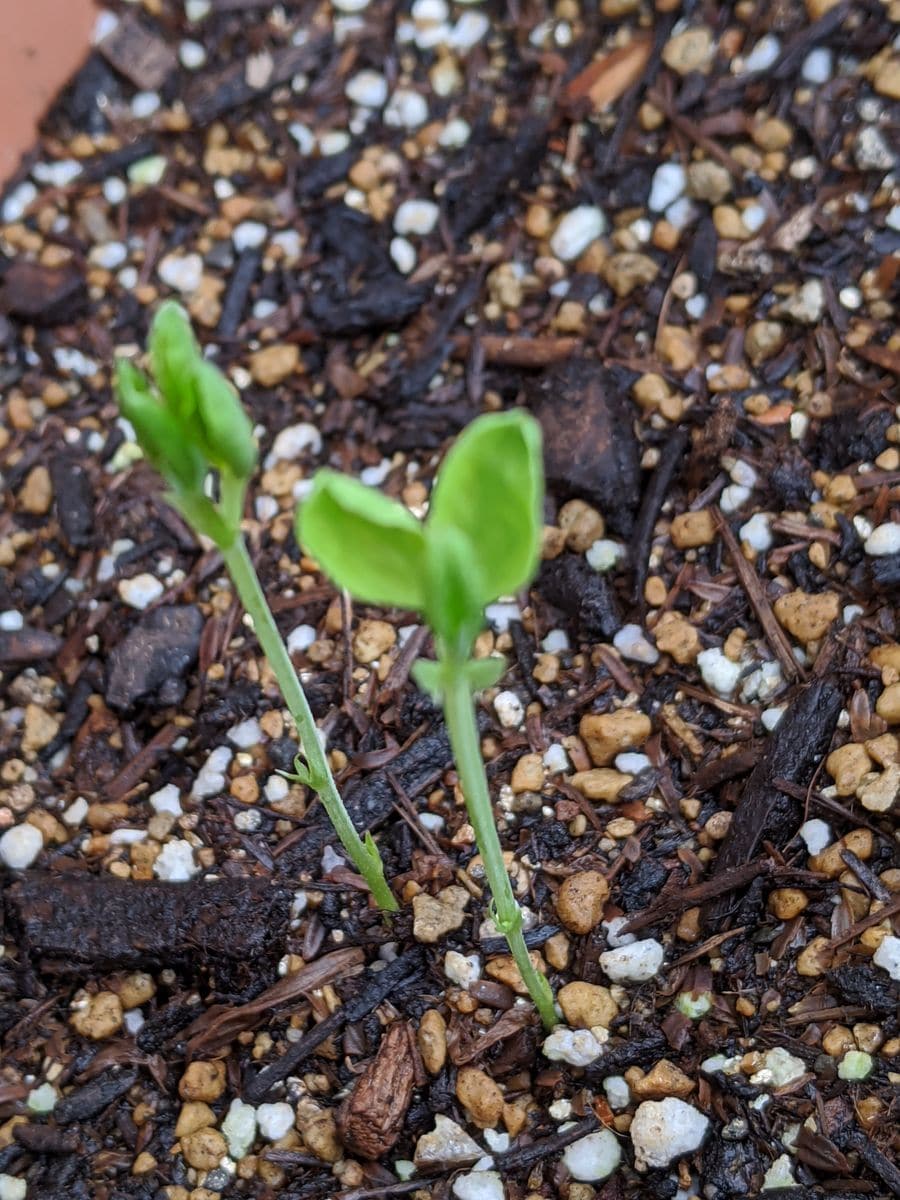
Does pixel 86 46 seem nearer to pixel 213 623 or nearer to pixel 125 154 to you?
pixel 125 154

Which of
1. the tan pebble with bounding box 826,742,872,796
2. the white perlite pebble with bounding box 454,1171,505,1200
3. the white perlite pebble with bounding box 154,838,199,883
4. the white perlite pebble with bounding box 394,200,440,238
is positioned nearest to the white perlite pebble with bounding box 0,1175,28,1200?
the white perlite pebble with bounding box 154,838,199,883

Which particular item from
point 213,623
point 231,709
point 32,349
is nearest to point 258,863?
point 231,709

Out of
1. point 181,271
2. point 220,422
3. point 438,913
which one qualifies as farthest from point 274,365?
point 220,422

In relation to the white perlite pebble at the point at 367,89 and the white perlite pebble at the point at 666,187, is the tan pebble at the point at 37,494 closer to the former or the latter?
the white perlite pebble at the point at 367,89

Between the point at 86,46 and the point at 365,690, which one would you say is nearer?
the point at 365,690

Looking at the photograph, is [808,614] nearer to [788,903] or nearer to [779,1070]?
[788,903]

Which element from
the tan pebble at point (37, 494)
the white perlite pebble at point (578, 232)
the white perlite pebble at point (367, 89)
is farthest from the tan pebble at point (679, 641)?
the white perlite pebble at point (367, 89)

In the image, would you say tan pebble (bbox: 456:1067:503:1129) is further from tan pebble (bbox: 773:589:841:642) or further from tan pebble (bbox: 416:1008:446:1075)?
tan pebble (bbox: 773:589:841:642)
